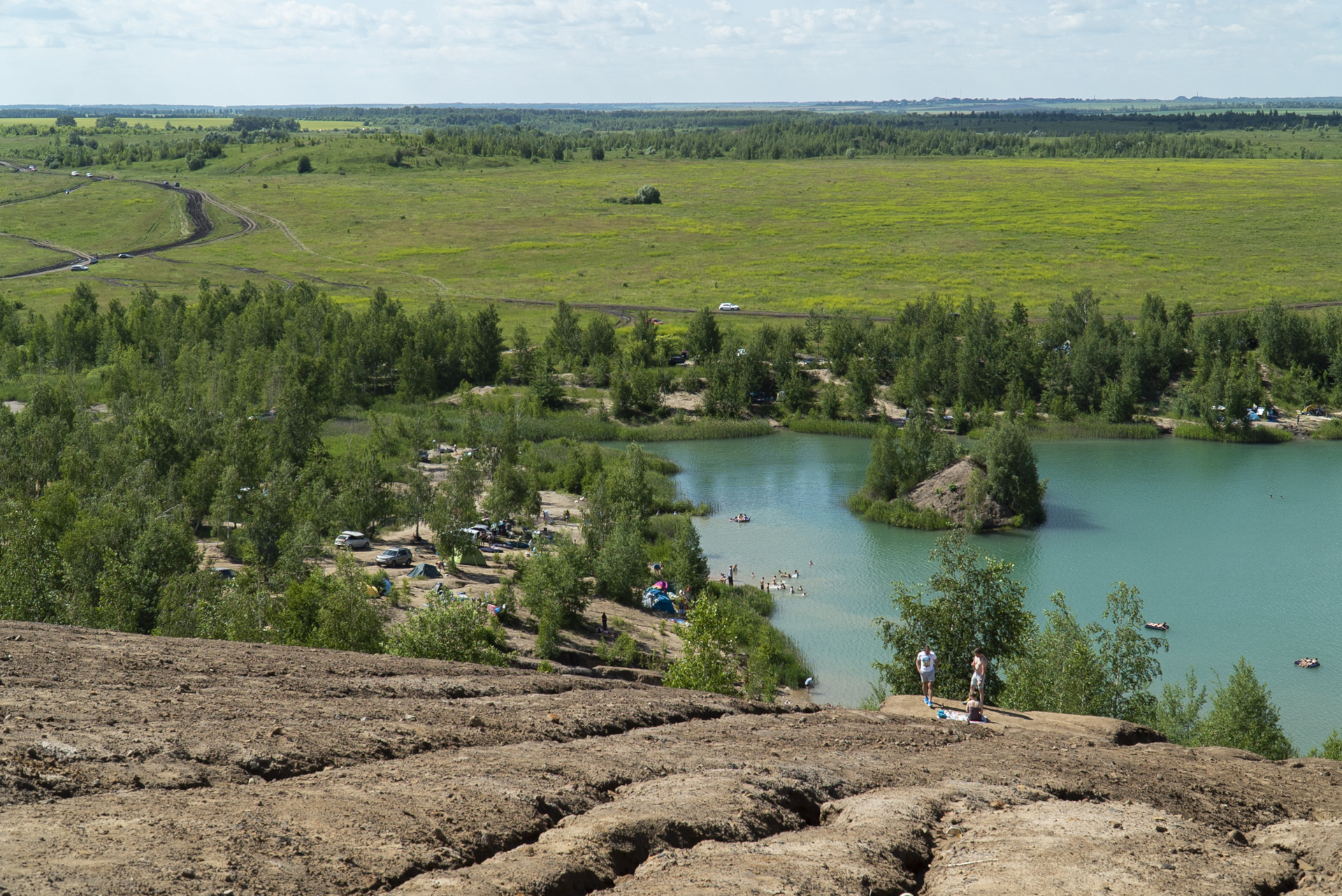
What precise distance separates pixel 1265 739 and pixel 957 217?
15800 cm

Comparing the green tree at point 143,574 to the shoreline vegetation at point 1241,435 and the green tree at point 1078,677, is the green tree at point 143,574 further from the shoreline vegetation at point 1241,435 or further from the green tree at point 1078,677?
the shoreline vegetation at point 1241,435

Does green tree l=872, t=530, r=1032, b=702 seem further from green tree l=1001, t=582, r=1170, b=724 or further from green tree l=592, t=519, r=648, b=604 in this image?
green tree l=592, t=519, r=648, b=604

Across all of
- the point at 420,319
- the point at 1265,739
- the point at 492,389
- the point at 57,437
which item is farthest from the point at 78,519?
the point at 420,319

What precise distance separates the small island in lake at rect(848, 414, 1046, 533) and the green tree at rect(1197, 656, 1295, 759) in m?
35.2

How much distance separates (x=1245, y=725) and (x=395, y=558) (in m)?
41.0

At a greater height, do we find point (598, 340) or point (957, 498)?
point (598, 340)

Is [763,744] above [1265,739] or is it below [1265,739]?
above

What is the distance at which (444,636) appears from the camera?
35.4 m

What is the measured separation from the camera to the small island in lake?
70.8 metres

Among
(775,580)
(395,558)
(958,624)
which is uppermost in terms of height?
(958,624)

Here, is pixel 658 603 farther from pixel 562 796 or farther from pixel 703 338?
pixel 703 338

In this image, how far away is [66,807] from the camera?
1445cm

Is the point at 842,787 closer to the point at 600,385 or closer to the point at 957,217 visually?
the point at 600,385

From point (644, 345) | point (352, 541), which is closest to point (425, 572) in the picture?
point (352, 541)
